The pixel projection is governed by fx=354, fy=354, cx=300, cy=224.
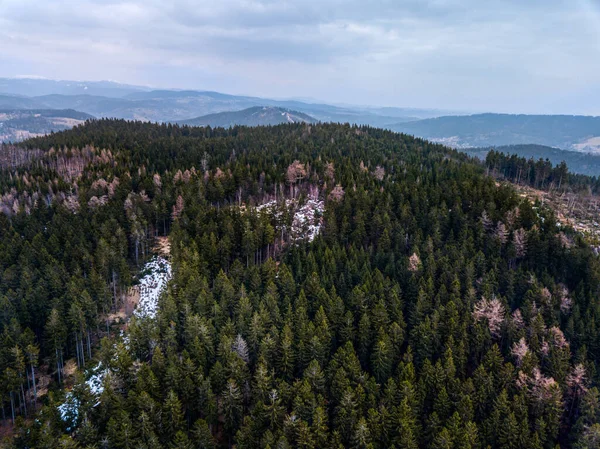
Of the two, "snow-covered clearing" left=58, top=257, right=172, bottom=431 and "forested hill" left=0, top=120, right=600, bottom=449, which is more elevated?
"forested hill" left=0, top=120, right=600, bottom=449

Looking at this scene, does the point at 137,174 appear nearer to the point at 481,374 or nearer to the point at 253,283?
the point at 253,283

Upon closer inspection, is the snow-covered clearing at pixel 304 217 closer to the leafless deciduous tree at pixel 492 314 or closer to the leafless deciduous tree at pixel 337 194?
the leafless deciduous tree at pixel 337 194

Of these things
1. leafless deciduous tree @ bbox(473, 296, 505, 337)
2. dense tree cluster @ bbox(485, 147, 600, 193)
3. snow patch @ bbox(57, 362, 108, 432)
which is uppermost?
dense tree cluster @ bbox(485, 147, 600, 193)

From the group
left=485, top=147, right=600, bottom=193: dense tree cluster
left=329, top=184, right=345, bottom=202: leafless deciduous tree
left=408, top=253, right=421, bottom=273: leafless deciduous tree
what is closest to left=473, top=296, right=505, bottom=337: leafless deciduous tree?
left=408, top=253, right=421, bottom=273: leafless deciduous tree

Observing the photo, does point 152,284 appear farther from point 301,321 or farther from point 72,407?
point 301,321

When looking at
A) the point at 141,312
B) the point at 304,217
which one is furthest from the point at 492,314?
the point at 141,312

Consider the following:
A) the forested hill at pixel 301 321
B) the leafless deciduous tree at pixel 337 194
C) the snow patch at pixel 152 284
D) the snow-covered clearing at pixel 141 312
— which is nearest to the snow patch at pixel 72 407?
the snow-covered clearing at pixel 141 312

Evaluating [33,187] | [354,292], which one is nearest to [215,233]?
[354,292]

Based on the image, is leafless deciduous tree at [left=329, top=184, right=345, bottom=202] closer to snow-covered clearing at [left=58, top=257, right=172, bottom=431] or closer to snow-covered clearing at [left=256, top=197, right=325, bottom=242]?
snow-covered clearing at [left=256, top=197, right=325, bottom=242]
